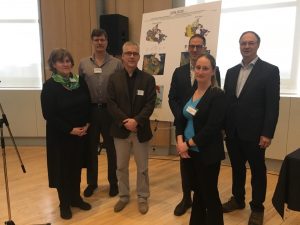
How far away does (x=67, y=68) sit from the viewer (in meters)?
2.70

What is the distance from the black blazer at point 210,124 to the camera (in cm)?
205

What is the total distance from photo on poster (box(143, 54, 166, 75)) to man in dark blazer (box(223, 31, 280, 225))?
3.82ft

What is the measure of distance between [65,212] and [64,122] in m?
0.84

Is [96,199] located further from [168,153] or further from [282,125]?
[282,125]

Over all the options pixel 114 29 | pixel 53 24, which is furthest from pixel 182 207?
pixel 53 24

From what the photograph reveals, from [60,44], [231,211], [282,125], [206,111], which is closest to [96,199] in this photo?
[231,211]

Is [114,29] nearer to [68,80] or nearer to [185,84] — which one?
[68,80]

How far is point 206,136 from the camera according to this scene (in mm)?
2053

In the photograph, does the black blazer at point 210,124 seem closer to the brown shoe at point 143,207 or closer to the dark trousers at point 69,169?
the brown shoe at point 143,207

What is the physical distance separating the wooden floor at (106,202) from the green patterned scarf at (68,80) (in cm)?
121

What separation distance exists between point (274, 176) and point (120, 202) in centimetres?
214

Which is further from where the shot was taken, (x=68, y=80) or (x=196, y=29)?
(x=196, y=29)

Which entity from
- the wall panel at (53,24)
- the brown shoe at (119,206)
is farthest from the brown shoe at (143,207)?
the wall panel at (53,24)

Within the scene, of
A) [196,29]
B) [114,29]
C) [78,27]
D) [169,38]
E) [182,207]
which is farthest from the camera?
[78,27]
